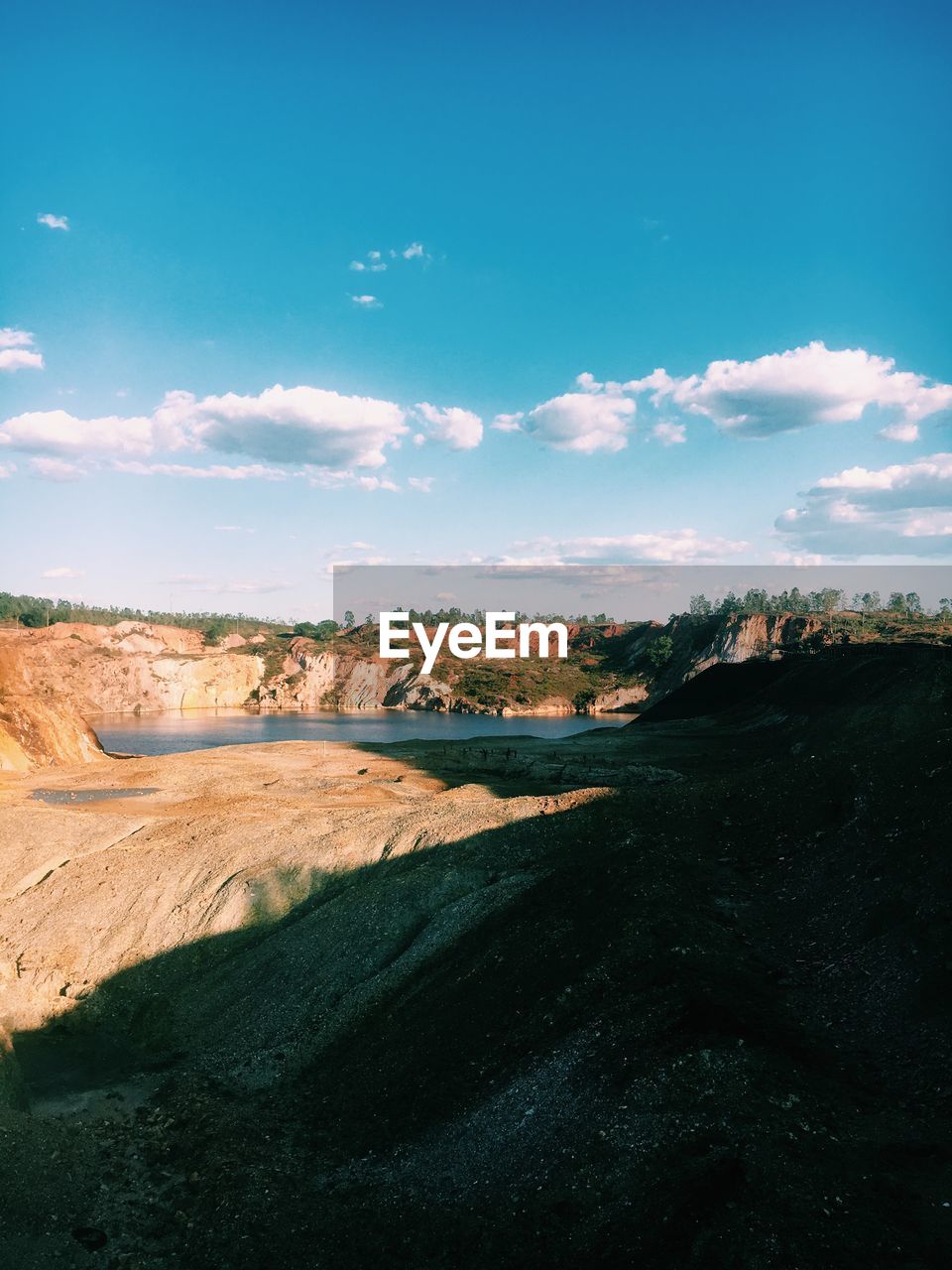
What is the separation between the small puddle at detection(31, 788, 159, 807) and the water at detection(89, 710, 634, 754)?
42442mm

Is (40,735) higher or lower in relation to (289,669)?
higher

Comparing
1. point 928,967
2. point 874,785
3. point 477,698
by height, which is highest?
point 874,785

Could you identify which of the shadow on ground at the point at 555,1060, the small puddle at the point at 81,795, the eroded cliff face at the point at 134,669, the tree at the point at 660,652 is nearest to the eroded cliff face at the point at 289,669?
the eroded cliff face at the point at 134,669

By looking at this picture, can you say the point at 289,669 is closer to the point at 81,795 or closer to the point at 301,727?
the point at 301,727

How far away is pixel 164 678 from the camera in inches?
6260

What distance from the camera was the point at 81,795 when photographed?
50719 mm

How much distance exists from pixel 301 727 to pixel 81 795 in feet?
257

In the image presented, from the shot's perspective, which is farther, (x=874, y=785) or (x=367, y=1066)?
(x=874, y=785)

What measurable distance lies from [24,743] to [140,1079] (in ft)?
173

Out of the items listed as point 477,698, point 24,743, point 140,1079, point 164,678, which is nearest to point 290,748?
point 24,743

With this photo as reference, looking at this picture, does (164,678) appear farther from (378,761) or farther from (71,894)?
(71,894)

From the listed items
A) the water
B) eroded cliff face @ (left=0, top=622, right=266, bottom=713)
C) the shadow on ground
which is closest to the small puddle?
the shadow on ground

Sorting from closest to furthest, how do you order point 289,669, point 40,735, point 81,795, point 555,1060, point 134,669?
1. point 555,1060
2. point 81,795
3. point 40,735
4. point 134,669
5. point 289,669

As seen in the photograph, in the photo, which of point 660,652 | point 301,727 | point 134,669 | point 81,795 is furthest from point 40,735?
point 660,652
